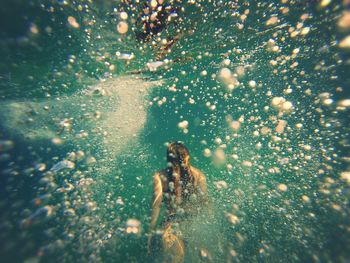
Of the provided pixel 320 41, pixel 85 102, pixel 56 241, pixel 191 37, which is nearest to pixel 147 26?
pixel 191 37

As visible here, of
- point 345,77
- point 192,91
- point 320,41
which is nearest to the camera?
point 320,41

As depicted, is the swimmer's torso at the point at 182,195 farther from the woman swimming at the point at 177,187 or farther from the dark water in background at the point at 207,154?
the dark water in background at the point at 207,154

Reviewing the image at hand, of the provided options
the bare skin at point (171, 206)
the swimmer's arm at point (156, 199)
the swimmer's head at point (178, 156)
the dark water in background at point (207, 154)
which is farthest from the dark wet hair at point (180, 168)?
the dark water in background at point (207, 154)

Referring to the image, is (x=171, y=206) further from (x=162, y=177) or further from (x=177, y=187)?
(x=162, y=177)

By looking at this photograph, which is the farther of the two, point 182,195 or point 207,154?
point 207,154

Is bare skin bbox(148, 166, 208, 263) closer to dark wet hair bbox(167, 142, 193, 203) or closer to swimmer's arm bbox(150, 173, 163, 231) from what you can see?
swimmer's arm bbox(150, 173, 163, 231)

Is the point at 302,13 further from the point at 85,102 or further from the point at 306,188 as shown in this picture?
the point at 85,102

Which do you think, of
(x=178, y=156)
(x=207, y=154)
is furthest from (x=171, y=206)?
(x=207, y=154)
